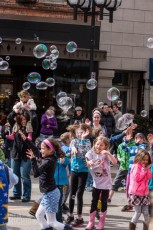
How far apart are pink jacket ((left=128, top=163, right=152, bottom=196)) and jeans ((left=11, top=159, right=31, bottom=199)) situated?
104 inches

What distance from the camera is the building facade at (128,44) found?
2058cm

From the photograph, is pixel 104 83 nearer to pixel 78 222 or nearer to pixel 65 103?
pixel 65 103

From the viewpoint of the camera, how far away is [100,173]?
9.20 m

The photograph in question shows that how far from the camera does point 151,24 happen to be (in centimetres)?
2112

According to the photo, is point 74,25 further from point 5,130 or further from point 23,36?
point 5,130

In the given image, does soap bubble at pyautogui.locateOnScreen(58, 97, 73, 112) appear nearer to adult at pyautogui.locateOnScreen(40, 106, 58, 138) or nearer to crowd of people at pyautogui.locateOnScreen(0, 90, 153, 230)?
adult at pyautogui.locateOnScreen(40, 106, 58, 138)

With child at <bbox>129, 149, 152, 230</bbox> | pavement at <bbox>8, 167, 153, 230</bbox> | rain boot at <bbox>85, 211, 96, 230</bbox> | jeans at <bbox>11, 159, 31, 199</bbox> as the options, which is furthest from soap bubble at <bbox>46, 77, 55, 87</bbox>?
child at <bbox>129, 149, 152, 230</bbox>

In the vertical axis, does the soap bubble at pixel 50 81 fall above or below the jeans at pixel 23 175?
above

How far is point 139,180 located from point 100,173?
63 cm

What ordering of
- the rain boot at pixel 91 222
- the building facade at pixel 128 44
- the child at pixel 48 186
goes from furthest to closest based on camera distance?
the building facade at pixel 128 44 < the rain boot at pixel 91 222 < the child at pixel 48 186

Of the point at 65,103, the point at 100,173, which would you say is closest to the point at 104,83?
the point at 65,103

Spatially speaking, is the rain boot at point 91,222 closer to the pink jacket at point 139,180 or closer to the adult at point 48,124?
the pink jacket at point 139,180

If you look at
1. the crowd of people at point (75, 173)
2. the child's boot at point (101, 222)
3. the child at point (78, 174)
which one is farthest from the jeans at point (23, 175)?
the child's boot at point (101, 222)

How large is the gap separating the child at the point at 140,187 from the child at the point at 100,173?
1.34 feet
